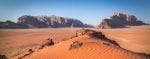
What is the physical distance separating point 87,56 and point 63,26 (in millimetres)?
11013

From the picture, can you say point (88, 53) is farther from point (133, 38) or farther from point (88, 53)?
point (133, 38)

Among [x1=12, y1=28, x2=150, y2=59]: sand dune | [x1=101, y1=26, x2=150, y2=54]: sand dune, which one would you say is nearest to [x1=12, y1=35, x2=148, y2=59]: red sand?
[x1=12, y1=28, x2=150, y2=59]: sand dune

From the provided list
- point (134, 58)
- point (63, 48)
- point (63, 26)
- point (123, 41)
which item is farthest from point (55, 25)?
point (134, 58)

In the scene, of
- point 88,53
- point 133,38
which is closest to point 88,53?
point 88,53

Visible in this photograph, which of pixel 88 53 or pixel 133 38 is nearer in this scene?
pixel 88 53

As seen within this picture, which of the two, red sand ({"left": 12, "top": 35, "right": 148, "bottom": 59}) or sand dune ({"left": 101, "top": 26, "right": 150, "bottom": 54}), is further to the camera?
sand dune ({"left": 101, "top": 26, "right": 150, "bottom": 54})

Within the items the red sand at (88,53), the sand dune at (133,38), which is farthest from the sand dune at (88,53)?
the sand dune at (133,38)

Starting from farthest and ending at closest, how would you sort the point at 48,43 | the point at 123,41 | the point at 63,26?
the point at 63,26 → the point at 123,41 → the point at 48,43

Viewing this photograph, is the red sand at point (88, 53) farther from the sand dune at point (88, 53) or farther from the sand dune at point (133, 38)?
the sand dune at point (133, 38)

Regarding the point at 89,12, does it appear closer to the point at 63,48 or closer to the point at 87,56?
the point at 63,48

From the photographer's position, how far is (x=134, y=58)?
654 cm

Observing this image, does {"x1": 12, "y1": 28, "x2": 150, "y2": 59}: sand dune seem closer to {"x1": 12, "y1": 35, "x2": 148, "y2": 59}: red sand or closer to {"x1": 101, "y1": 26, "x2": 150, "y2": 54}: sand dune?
{"x1": 12, "y1": 35, "x2": 148, "y2": 59}: red sand

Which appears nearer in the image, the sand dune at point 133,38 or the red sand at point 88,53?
the red sand at point 88,53

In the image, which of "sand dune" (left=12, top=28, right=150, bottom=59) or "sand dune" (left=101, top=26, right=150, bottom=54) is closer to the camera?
"sand dune" (left=12, top=28, right=150, bottom=59)
